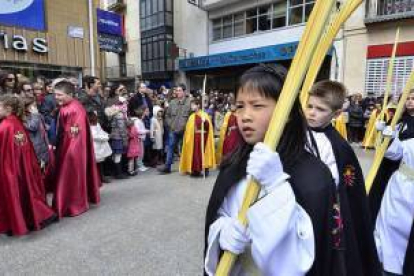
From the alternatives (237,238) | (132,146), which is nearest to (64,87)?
(132,146)

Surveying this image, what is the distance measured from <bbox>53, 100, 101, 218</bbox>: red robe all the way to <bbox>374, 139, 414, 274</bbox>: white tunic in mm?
3590

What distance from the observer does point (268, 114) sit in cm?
115

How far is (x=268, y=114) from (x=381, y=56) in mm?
14220

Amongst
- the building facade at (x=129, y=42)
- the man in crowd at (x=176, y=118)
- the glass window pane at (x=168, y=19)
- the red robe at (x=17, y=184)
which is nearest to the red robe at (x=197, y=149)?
the man in crowd at (x=176, y=118)

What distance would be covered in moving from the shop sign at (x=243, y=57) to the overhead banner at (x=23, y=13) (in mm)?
10199

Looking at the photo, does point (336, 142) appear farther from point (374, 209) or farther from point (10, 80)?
point (10, 80)

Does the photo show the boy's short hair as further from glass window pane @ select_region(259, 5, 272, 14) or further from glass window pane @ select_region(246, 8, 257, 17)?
glass window pane @ select_region(246, 8, 257, 17)

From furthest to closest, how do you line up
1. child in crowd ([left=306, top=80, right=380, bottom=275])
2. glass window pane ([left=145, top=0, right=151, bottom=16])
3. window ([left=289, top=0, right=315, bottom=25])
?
glass window pane ([left=145, top=0, right=151, bottom=16])
window ([left=289, top=0, right=315, bottom=25])
child in crowd ([left=306, top=80, right=380, bottom=275])

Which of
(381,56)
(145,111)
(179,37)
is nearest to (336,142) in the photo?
(145,111)

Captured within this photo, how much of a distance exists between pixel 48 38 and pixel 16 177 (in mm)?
8527

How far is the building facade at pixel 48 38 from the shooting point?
9672 millimetres

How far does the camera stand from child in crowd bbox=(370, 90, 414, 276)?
2443mm

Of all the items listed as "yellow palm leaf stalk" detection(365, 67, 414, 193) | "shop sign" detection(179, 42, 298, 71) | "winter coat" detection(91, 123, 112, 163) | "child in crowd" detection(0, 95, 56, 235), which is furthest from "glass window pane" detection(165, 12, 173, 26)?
"yellow palm leaf stalk" detection(365, 67, 414, 193)

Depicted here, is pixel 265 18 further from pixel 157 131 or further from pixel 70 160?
pixel 70 160
